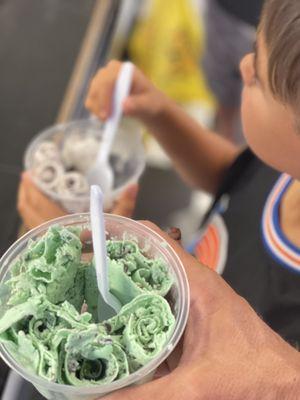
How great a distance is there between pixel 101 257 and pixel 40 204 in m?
0.32

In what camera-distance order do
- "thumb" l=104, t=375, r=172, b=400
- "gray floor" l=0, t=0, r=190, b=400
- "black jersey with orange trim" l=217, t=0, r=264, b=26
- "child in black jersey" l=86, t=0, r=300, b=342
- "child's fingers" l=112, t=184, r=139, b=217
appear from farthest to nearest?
"black jersey with orange trim" l=217, t=0, r=264, b=26 < "gray floor" l=0, t=0, r=190, b=400 < "child's fingers" l=112, t=184, r=139, b=217 < "child in black jersey" l=86, t=0, r=300, b=342 < "thumb" l=104, t=375, r=172, b=400

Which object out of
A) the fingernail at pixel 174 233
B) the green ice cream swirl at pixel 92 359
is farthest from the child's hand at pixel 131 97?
the green ice cream swirl at pixel 92 359

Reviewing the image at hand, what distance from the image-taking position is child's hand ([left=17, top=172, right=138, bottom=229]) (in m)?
0.64

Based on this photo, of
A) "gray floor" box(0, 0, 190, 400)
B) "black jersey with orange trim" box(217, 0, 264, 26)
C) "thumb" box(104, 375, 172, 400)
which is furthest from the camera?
"black jersey with orange trim" box(217, 0, 264, 26)

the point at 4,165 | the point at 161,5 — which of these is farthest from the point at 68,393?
the point at 161,5

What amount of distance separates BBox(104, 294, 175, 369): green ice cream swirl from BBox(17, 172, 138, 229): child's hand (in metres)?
0.20

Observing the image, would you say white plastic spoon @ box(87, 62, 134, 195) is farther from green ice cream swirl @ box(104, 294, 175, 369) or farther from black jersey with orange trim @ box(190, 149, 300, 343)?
green ice cream swirl @ box(104, 294, 175, 369)

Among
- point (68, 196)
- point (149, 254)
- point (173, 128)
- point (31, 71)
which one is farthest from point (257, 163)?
point (31, 71)

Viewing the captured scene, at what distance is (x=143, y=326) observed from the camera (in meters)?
0.40

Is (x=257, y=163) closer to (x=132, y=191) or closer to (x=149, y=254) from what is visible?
(x=132, y=191)

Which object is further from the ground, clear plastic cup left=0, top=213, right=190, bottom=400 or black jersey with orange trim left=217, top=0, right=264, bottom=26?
black jersey with orange trim left=217, top=0, right=264, bottom=26

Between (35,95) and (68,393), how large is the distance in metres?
0.69

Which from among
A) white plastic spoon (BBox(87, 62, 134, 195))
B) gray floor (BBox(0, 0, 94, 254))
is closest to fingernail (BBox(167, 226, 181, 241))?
white plastic spoon (BBox(87, 62, 134, 195))

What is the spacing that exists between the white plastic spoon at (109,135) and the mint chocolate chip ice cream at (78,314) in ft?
1.01
